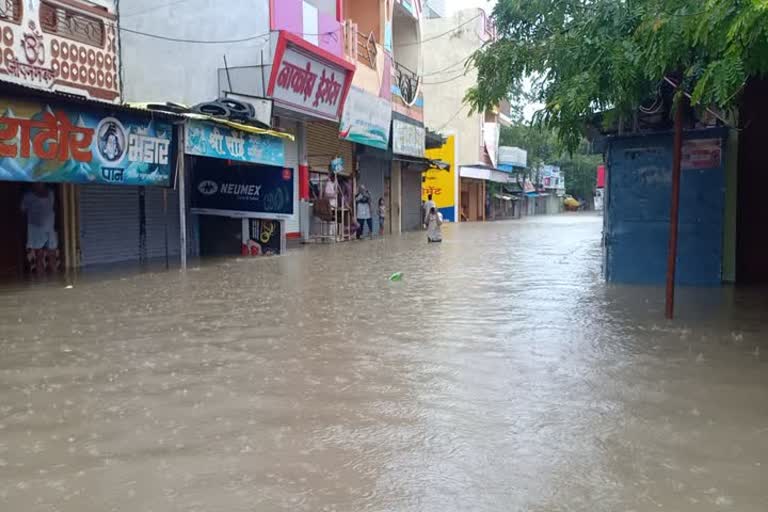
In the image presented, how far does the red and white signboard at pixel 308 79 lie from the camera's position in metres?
17.9

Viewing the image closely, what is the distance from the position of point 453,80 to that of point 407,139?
62.5ft

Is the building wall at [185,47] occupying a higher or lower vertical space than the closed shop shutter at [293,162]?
higher

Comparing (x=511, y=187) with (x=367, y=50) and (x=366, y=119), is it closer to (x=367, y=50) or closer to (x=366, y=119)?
(x=367, y=50)

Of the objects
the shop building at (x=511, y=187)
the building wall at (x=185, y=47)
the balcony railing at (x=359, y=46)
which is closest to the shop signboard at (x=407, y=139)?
the balcony railing at (x=359, y=46)

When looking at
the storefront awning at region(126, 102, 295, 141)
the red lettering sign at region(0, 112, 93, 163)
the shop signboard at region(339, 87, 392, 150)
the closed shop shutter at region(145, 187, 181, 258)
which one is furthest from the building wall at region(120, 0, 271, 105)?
the red lettering sign at region(0, 112, 93, 163)

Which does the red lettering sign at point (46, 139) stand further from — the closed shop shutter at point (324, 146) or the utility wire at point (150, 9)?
the closed shop shutter at point (324, 146)

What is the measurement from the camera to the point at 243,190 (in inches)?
658

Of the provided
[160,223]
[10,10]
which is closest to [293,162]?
[160,223]

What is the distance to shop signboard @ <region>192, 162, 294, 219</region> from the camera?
16.6 meters

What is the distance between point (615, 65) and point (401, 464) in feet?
14.6

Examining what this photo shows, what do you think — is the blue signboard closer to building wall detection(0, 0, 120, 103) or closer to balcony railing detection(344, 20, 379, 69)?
building wall detection(0, 0, 120, 103)

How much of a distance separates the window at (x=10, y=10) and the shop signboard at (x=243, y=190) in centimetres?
528

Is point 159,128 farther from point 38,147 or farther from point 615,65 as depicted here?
point 615,65

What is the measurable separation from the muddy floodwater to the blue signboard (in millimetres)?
4650
